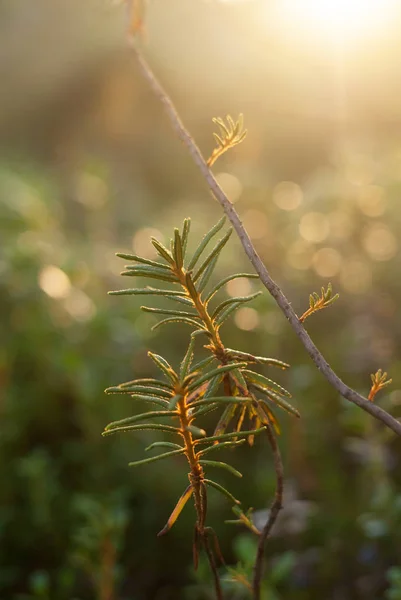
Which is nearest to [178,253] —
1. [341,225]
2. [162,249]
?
[162,249]

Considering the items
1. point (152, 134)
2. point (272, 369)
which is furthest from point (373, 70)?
point (272, 369)

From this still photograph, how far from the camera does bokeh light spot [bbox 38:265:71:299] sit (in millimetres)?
1695

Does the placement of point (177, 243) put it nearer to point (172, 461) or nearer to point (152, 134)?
point (172, 461)

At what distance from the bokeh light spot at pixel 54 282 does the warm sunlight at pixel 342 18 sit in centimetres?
173

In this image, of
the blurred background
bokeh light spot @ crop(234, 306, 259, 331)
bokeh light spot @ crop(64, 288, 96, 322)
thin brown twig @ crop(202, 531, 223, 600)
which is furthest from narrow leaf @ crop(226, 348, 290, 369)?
bokeh light spot @ crop(64, 288, 96, 322)

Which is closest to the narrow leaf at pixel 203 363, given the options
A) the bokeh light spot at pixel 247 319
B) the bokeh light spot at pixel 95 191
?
the bokeh light spot at pixel 247 319

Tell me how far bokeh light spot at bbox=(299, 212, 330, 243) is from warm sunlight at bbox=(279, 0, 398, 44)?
1.30m

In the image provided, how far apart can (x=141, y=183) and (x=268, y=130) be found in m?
0.84

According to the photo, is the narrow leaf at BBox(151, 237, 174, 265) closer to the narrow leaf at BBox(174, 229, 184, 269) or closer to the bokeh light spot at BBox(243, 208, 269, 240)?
the narrow leaf at BBox(174, 229, 184, 269)

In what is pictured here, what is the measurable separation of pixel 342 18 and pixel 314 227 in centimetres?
157

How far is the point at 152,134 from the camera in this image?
416 cm

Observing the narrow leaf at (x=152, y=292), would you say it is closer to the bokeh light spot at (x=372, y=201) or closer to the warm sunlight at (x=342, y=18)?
the bokeh light spot at (x=372, y=201)

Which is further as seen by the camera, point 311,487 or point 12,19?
point 12,19

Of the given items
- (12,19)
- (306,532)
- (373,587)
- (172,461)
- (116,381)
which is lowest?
(373,587)
